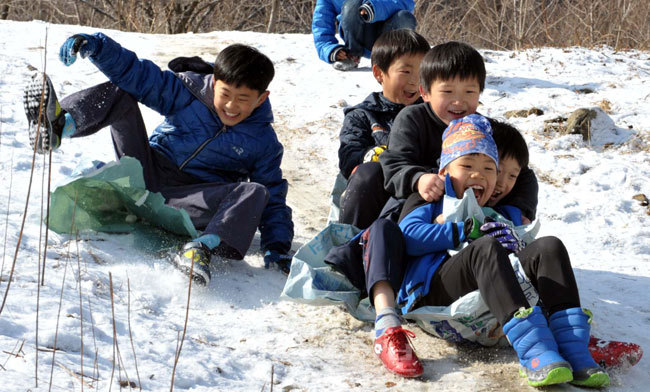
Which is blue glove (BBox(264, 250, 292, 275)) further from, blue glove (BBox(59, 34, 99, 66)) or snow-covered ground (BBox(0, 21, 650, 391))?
blue glove (BBox(59, 34, 99, 66))

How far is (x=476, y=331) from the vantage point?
2.74 metres

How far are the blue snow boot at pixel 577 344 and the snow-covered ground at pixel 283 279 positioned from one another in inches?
2.9

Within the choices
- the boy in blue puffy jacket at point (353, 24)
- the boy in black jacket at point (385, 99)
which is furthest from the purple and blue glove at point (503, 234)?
the boy in blue puffy jacket at point (353, 24)

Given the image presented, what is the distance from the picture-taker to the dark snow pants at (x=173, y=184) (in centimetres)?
341

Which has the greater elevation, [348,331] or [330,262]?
[330,262]

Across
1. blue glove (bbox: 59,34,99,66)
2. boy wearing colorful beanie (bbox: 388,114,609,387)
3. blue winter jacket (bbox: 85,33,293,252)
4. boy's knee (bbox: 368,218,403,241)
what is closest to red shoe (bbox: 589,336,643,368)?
boy wearing colorful beanie (bbox: 388,114,609,387)

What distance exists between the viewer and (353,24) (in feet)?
21.3

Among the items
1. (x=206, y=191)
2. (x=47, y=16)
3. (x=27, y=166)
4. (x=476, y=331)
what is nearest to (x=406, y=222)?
(x=476, y=331)

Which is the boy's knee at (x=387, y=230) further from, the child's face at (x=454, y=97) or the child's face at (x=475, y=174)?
the child's face at (x=454, y=97)

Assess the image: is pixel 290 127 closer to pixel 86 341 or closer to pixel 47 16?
pixel 86 341

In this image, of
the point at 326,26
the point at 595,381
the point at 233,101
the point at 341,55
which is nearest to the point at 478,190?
the point at 595,381

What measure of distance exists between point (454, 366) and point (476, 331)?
0.52 feet

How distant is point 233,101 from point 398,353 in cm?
159

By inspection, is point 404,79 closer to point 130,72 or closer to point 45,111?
point 130,72
